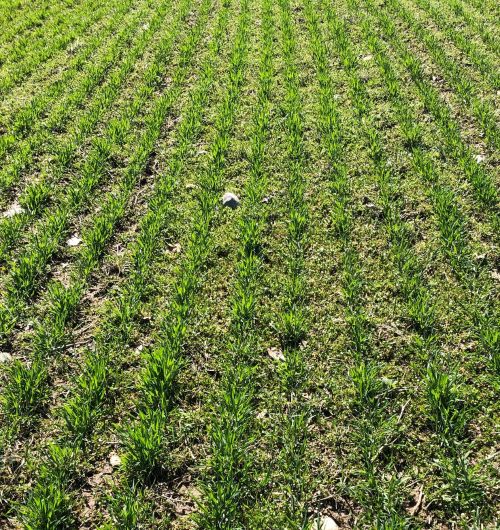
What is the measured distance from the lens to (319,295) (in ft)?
12.2

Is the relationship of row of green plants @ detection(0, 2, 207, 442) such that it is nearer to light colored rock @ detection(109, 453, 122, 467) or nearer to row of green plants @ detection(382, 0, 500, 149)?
light colored rock @ detection(109, 453, 122, 467)

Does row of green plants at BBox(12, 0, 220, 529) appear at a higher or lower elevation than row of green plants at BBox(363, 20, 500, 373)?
higher

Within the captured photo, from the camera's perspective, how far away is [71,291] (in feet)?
12.1

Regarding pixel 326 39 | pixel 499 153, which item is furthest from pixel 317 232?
pixel 326 39

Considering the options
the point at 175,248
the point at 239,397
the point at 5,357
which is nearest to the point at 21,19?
the point at 175,248

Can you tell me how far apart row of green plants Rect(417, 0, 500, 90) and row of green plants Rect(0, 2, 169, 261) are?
15.9ft

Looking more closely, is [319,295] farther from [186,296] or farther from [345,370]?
[186,296]

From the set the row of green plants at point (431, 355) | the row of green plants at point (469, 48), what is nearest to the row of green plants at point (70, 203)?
the row of green plants at point (431, 355)

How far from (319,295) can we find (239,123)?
9.67ft

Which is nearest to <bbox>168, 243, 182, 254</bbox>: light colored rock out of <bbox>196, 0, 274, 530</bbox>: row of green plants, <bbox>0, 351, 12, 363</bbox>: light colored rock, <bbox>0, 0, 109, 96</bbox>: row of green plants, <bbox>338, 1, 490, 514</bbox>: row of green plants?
<bbox>196, 0, 274, 530</bbox>: row of green plants

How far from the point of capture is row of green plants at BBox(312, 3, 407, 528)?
2.53m

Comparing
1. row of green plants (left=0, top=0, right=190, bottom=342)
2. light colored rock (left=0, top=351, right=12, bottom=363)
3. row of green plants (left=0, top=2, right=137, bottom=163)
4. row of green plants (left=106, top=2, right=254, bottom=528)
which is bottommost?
row of green plants (left=106, top=2, right=254, bottom=528)

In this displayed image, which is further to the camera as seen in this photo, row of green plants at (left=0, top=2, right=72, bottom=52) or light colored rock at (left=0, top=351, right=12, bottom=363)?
row of green plants at (left=0, top=2, right=72, bottom=52)

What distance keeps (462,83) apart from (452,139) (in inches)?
62.4
